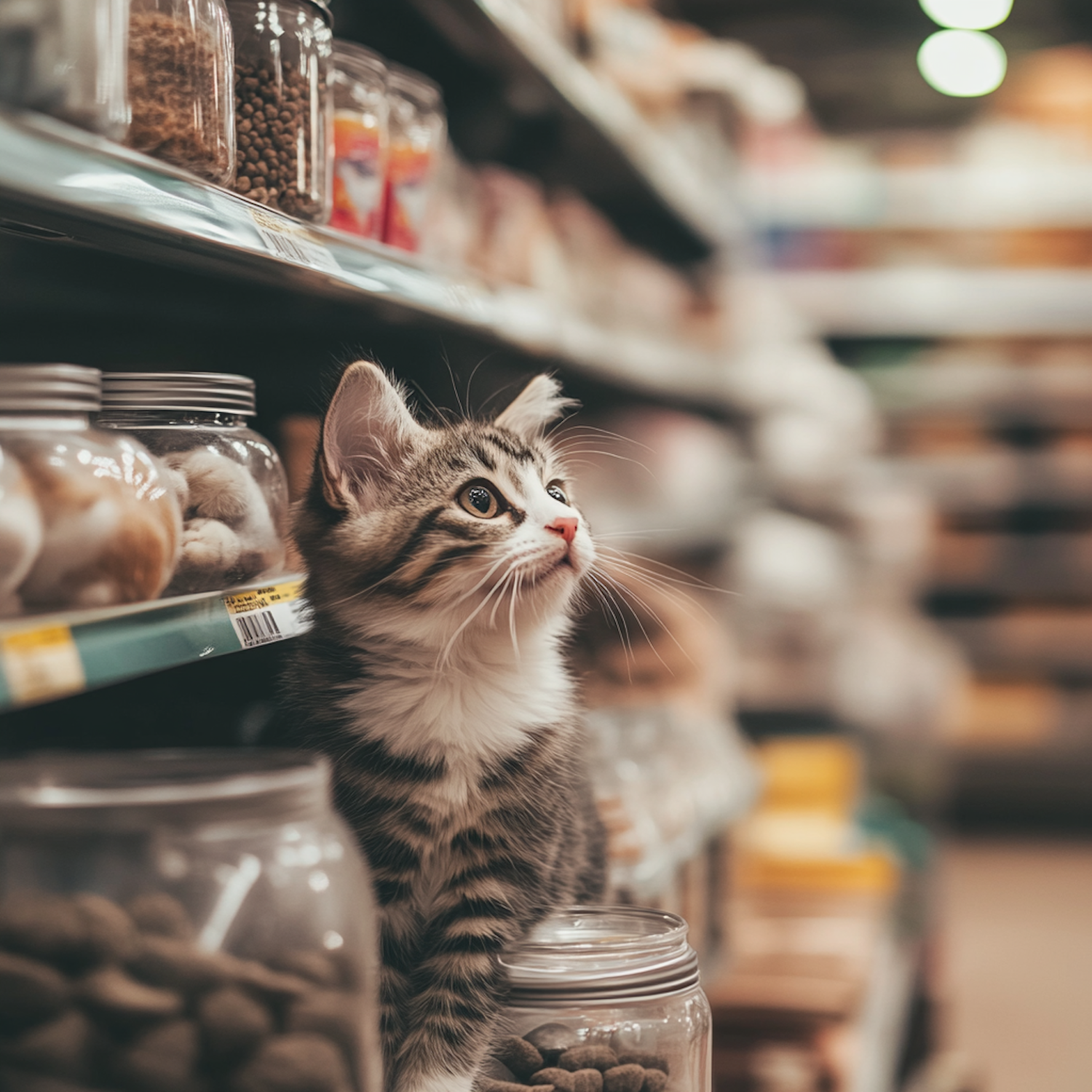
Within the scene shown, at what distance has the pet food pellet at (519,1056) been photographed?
102 cm

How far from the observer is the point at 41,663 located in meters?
0.71

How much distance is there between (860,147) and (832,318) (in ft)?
2.89

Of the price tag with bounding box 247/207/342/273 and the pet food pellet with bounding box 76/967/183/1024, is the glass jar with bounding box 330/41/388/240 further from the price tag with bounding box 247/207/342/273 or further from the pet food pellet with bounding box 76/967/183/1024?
the pet food pellet with bounding box 76/967/183/1024

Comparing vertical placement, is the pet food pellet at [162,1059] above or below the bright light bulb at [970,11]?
below

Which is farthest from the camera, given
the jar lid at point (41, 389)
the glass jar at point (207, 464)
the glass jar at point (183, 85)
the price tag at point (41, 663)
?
the glass jar at point (207, 464)

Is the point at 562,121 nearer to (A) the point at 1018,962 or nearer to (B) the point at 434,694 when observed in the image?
(B) the point at 434,694

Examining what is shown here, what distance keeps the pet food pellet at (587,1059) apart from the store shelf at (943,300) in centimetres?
578

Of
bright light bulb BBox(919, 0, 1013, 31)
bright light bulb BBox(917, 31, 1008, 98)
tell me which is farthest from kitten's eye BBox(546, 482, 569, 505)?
bright light bulb BBox(917, 31, 1008, 98)

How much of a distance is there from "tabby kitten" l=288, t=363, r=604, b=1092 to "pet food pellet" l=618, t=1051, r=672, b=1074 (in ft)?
0.34

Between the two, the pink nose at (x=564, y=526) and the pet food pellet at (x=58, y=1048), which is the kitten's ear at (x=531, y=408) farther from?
the pet food pellet at (x=58, y=1048)

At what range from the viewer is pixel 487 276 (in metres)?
1.98

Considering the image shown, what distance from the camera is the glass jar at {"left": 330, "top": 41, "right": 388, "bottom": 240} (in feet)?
4.54

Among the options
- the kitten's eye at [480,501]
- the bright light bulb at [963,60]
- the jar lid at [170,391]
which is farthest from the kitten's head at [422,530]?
the bright light bulb at [963,60]

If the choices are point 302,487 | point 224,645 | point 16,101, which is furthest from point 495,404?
point 16,101
